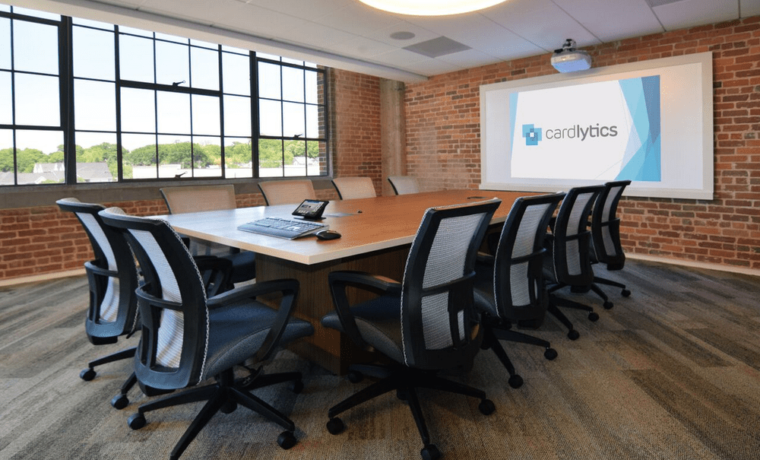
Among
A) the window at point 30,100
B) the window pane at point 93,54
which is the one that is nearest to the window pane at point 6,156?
the window at point 30,100

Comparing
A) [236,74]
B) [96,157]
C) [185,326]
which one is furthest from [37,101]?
[185,326]

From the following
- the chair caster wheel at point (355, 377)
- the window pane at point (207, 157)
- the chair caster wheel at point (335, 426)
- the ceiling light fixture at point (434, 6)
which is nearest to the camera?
the chair caster wheel at point (335, 426)

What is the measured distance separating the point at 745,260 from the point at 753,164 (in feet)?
3.29

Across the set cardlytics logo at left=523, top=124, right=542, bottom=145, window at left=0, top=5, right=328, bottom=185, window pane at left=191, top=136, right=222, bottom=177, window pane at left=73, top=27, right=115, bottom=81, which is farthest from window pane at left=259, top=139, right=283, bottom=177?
cardlytics logo at left=523, top=124, right=542, bottom=145

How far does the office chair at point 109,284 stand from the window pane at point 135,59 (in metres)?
3.83

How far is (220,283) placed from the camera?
106 inches

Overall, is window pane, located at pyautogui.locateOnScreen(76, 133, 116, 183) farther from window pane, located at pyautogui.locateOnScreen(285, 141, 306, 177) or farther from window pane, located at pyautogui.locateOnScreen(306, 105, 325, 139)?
window pane, located at pyautogui.locateOnScreen(306, 105, 325, 139)

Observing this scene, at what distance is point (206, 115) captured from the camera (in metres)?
6.25

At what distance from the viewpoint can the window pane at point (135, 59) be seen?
17.9 ft

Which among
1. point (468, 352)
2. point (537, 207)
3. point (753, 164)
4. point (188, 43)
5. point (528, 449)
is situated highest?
point (188, 43)

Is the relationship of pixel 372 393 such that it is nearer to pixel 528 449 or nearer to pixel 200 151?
pixel 528 449

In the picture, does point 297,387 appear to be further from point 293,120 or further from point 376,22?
point 293,120

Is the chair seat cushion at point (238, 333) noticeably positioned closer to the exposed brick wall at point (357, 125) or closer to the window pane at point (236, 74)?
the window pane at point (236, 74)

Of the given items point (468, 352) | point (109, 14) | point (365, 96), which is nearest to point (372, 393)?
point (468, 352)
